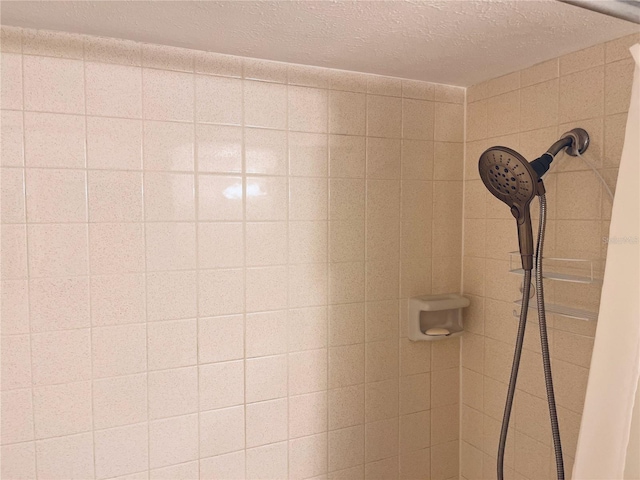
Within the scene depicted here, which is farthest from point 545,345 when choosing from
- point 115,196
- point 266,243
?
point 115,196

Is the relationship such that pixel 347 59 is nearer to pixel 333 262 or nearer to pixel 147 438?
pixel 333 262

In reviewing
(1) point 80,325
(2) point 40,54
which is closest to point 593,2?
(2) point 40,54

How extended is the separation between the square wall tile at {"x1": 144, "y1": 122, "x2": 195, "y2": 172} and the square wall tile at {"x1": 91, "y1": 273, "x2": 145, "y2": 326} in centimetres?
28

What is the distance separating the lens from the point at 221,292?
4.08 ft

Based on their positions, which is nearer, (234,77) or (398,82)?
(234,77)

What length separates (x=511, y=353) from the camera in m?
1.39

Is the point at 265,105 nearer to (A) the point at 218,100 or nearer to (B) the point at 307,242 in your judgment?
(A) the point at 218,100

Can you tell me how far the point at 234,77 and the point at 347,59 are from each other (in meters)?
0.30

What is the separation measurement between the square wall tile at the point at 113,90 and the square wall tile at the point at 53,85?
0.02 m

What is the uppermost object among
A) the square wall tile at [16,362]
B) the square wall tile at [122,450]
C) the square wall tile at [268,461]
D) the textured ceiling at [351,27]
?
the textured ceiling at [351,27]

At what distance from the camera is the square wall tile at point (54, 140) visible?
3.46 ft

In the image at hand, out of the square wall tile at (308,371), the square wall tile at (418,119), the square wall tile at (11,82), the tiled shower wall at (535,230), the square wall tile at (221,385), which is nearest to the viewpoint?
the square wall tile at (11,82)

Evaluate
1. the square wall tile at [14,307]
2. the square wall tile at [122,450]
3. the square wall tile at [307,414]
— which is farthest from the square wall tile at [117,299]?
the square wall tile at [307,414]

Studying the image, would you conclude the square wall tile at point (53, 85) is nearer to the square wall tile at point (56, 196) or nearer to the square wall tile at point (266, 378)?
the square wall tile at point (56, 196)
